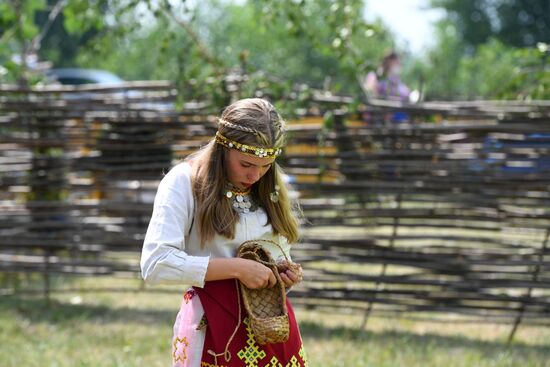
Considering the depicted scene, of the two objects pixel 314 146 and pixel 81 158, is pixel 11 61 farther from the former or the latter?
pixel 314 146

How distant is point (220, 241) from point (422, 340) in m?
2.84

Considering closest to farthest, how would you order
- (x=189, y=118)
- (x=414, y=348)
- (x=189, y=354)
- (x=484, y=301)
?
1. (x=189, y=354)
2. (x=414, y=348)
3. (x=484, y=301)
4. (x=189, y=118)

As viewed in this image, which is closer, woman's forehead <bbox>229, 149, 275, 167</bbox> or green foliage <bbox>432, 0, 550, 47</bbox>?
woman's forehead <bbox>229, 149, 275, 167</bbox>

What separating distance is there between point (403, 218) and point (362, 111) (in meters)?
0.74

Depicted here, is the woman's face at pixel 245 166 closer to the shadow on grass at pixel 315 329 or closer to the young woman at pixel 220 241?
the young woman at pixel 220 241

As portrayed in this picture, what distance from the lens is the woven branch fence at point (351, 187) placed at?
5.33 meters

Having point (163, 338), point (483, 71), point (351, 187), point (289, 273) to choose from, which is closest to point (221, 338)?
point (289, 273)

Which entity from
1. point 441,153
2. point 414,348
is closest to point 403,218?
point 441,153

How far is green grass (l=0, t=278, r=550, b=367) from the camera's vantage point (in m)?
4.80

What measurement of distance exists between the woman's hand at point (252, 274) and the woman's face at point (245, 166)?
Answer: 28 centimetres

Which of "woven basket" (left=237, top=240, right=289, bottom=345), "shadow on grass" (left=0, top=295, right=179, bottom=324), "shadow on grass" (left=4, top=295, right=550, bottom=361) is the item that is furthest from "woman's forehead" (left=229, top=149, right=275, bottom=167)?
"shadow on grass" (left=0, top=295, right=179, bottom=324)

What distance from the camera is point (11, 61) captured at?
20.4ft

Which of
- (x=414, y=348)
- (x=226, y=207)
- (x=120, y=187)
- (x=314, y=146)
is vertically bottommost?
(x=414, y=348)

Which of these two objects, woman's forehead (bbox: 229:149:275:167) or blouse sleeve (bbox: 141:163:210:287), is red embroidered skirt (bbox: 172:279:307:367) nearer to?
blouse sleeve (bbox: 141:163:210:287)
